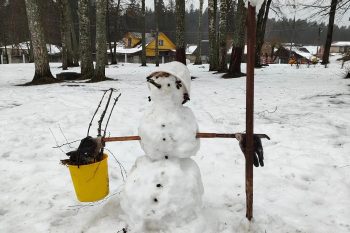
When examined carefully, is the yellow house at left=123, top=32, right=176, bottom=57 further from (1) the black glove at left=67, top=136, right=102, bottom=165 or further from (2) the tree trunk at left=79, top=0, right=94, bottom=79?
(1) the black glove at left=67, top=136, right=102, bottom=165

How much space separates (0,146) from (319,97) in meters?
6.14

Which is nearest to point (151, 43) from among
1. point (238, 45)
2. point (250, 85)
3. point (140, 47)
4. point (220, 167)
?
point (140, 47)

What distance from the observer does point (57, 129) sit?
4.91 m

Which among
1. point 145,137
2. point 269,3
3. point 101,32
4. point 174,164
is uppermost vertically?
point 269,3

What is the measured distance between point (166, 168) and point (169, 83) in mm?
626

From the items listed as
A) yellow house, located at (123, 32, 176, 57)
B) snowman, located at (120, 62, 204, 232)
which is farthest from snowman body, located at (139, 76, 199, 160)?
yellow house, located at (123, 32, 176, 57)

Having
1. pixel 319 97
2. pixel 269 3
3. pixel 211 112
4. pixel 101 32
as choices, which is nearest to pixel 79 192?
pixel 211 112

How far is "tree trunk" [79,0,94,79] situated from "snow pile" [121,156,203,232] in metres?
9.42

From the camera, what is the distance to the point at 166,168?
7.52 ft

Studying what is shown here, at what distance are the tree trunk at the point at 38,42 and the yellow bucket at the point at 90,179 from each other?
322 inches

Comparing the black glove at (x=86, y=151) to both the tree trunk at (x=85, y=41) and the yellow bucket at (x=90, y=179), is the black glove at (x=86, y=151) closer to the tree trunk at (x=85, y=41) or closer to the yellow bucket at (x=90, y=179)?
the yellow bucket at (x=90, y=179)

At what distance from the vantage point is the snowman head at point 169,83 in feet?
7.40

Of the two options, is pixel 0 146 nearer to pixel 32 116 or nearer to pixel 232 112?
pixel 32 116

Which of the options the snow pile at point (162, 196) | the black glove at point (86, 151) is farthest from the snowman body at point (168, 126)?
the black glove at point (86, 151)
